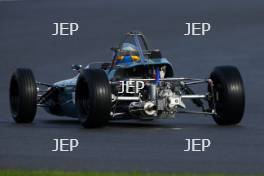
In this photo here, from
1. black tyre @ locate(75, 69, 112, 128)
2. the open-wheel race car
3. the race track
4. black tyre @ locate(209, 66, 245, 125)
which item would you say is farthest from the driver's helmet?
black tyre @ locate(209, 66, 245, 125)

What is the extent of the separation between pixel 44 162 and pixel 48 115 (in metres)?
8.90

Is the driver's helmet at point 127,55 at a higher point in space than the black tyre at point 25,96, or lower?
higher

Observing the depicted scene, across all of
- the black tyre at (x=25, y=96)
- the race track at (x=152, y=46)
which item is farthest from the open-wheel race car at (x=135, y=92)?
the race track at (x=152, y=46)

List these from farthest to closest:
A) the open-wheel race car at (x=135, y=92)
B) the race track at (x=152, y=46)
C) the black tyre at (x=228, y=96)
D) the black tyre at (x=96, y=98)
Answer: the black tyre at (x=228, y=96) < the open-wheel race car at (x=135, y=92) < the black tyre at (x=96, y=98) < the race track at (x=152, y=46)

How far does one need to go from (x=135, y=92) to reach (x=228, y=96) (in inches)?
55.4

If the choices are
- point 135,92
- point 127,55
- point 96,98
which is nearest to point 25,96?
point 127,55

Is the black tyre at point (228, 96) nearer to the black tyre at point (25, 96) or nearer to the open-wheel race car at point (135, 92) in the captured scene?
the open-wheel race car at point (135, 92)

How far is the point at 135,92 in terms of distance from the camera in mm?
18391

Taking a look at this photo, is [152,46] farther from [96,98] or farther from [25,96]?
[96,98]

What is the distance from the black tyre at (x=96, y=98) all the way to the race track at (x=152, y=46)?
0.62ft

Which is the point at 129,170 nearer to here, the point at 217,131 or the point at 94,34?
the point at 217,131

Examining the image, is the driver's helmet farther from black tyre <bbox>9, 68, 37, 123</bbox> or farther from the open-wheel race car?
black tyre <bbox>9, 68, 37, 123</bbox>

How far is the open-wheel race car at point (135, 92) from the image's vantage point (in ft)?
57.8

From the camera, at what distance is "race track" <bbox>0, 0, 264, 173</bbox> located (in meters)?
14.0
